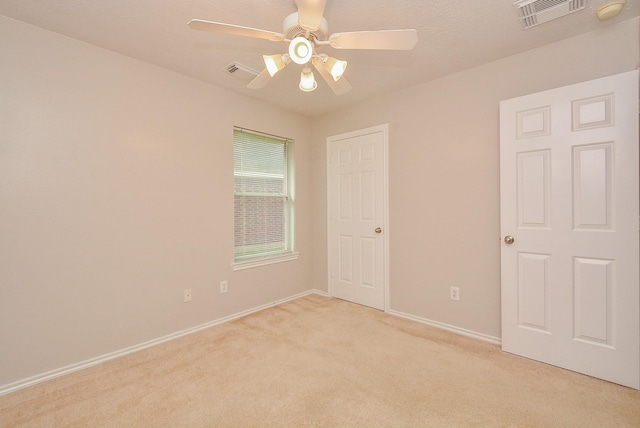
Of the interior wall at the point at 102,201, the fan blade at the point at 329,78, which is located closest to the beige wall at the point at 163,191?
the interior wall at the point at 102,201

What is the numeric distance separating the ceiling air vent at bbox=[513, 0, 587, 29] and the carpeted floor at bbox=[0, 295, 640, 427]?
8.13 feet

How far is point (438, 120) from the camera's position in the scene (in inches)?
110

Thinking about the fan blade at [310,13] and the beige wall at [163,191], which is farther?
the beige wall at [163,191]

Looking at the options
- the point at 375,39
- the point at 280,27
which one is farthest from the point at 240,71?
the point at 375,39

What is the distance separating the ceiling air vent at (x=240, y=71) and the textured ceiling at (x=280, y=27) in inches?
1.9

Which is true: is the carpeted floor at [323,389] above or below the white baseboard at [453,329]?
below

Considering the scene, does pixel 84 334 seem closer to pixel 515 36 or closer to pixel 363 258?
pixel 363 258

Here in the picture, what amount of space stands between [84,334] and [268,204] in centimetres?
209

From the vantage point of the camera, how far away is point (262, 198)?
3.46 meters

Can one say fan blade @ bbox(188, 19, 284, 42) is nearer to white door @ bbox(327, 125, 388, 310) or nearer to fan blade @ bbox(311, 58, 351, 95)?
fan blade @ bbox(311, 58, 351, 95)

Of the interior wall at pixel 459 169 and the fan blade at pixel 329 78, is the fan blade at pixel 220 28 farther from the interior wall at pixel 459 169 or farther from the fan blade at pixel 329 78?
the interior wall at pixel 459 169

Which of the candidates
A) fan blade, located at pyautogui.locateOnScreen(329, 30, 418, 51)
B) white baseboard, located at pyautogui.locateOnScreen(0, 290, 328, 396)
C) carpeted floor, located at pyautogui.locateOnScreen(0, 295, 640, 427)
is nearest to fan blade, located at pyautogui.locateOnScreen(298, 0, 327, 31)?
fan blade, located at pyautogui.locateOnScreen(329, 30, 418, 51)

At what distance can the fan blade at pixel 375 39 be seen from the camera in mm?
1411

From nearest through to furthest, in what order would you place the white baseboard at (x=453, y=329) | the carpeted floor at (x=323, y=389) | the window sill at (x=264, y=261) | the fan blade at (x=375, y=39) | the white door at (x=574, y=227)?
the fan blade at (x=375, y=39) < the carpeted floor at (x=323, y=389) < the white door at (x=574, y=227) < the white baseboard at (x=453, y=329) < the window sill at (x=264, y=261)
